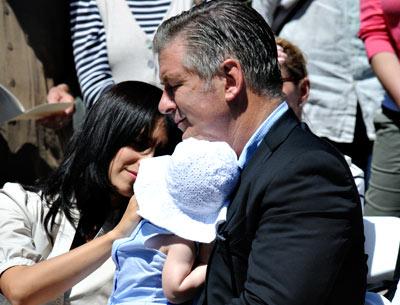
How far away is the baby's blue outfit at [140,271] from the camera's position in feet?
8.89

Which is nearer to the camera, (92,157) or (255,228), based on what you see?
(255,228)

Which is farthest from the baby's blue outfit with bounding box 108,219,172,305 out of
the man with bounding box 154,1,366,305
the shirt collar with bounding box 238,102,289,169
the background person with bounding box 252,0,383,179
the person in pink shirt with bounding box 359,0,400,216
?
the background person with bounding box 252,0,383,179

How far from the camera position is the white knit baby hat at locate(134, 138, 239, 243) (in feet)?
8.21

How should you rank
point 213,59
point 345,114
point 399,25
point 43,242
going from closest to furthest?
1. point 213,59
2. point 43,242
3. point 399,25
4. point 345,114

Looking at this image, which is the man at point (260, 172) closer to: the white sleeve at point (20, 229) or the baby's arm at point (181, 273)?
the baby's arm at point (181, 273)

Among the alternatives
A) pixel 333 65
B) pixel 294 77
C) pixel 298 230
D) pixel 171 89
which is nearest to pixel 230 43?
pixel 171 89

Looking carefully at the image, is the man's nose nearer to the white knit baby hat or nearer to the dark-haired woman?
the white knit baby hat

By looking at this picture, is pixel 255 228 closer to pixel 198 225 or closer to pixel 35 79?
pixel 198 225

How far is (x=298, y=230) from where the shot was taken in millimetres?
2246

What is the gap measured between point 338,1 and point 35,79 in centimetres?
155

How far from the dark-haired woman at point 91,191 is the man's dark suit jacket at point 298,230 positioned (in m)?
0.91

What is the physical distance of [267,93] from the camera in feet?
8.08

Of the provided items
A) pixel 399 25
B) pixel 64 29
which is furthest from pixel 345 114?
pixel 64 29

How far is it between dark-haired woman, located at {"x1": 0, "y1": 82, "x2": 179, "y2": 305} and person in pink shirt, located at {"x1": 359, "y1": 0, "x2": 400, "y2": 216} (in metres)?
1.28
